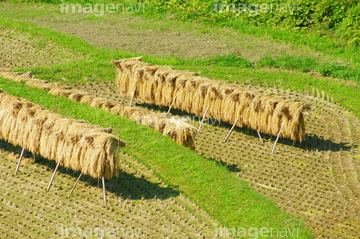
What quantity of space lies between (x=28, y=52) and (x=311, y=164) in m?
18.5

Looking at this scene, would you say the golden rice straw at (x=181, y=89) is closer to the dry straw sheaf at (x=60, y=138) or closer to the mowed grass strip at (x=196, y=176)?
Result: the mowed grass strip at (x=196, y=176)

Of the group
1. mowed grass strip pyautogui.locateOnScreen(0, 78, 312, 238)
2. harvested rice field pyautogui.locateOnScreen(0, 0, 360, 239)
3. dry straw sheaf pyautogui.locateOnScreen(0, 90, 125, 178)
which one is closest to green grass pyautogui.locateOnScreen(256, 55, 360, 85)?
harvested rice field pyautogui.locateOnScreen(0, 0, 360, 239)

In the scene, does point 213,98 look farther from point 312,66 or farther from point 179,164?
point 312,66

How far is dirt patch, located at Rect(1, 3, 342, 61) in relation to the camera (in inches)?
1154

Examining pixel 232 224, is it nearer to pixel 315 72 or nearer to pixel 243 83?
pixel 243 83

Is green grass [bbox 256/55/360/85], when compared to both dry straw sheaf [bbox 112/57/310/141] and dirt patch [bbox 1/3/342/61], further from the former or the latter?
dry straw sheaf [bbox 112/57/310/141]

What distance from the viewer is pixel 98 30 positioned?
32375 mm
